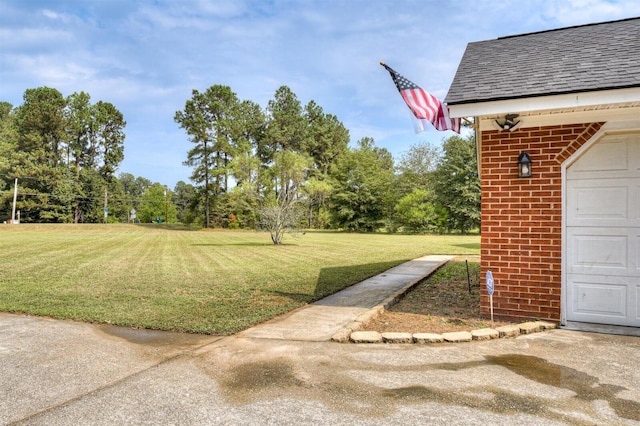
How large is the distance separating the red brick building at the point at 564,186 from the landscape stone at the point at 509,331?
543mm

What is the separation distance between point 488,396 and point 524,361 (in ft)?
3.29

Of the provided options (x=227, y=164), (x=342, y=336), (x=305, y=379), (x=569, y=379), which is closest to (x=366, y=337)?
(x=342, y=336)

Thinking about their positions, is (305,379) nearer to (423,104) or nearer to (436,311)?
(436,311)

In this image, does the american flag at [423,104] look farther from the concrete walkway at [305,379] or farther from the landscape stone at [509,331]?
the concrete walkway at [305,379]

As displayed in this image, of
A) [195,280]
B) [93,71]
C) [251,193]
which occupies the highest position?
[93,71]

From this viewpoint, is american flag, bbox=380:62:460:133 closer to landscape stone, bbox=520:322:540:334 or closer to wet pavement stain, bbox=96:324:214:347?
landscape stone, bbox=520:322:540:334

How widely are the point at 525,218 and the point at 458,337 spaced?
6.11ft

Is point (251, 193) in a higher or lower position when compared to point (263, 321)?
higher

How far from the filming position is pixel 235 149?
4794 centimetres

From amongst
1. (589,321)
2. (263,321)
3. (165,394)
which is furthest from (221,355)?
(589,321)

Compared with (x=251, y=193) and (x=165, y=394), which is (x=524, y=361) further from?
(x=251, y=193)

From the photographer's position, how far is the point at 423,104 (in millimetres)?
5598

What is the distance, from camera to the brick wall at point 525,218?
4.72 meters

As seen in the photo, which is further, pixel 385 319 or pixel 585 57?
pixel 385 319
